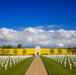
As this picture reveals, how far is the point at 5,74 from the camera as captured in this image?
15.4 m

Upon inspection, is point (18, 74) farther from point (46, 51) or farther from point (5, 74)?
point (46, 51)

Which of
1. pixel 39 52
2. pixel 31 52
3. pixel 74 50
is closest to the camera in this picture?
pixel 74 50

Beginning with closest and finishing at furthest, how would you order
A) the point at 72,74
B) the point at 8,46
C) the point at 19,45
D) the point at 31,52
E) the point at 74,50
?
the point at 72,74 < the point at 74,50 < the point at 31,52 < the point at 8,46 < the point at 19,45

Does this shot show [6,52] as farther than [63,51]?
No

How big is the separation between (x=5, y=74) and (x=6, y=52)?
97.6 metres

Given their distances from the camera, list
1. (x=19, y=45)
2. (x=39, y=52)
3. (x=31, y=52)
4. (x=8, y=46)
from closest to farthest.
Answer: (x=39, y=52), (x=31, y=52), (x=8, y=46), (x=19, y=45)

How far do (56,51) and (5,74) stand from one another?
112048mm

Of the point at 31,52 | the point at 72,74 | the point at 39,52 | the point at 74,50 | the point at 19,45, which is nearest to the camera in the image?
the point at 72,74

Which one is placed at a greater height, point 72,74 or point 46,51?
point 46,51

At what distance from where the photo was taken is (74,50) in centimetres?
10844

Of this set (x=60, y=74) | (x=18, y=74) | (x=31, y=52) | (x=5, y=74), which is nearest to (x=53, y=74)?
(x=60, y=74)

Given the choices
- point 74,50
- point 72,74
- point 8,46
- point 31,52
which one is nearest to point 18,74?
point 72,74

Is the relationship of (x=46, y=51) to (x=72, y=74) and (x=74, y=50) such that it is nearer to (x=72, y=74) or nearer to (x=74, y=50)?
(x=74, y=50)

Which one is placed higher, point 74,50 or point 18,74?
point 74,50
